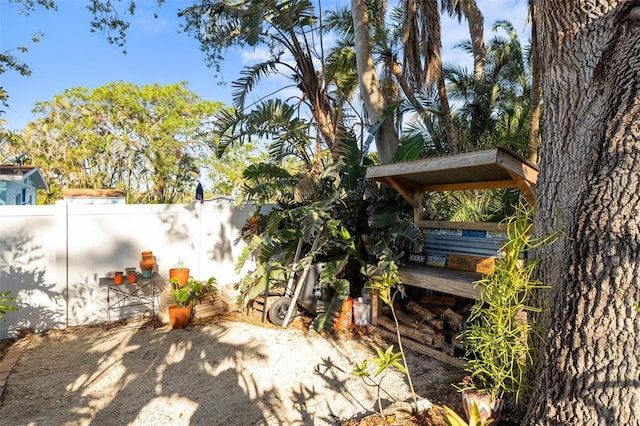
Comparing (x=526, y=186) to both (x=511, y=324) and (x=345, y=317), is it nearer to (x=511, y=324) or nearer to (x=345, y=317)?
(x=511, y=324)

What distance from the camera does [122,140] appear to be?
19.4 meters

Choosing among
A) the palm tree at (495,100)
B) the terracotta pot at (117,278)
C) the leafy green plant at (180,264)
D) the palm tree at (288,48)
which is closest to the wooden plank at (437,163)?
the palm tree at (288,48)

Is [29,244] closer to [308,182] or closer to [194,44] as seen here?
[308,182]

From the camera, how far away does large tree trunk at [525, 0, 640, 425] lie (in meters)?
1.93

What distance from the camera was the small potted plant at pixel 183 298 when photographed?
5219 mm

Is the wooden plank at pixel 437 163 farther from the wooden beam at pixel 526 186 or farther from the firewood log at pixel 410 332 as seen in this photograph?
the firewood log at pixel 410 332

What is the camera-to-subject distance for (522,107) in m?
11.1

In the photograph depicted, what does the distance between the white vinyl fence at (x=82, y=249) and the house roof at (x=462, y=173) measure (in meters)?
3.05

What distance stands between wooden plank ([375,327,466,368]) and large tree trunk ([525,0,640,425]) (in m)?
1.81

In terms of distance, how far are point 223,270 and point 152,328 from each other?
153 cm

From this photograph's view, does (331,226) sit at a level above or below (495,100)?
below

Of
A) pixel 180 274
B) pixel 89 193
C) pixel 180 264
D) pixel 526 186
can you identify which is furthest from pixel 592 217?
pixel 89 193

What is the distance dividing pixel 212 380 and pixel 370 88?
4.90m

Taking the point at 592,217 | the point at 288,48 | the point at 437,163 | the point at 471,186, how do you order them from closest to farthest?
the point at 592,217
the point at 437,163
the point at 471,186
the point at 288,48
